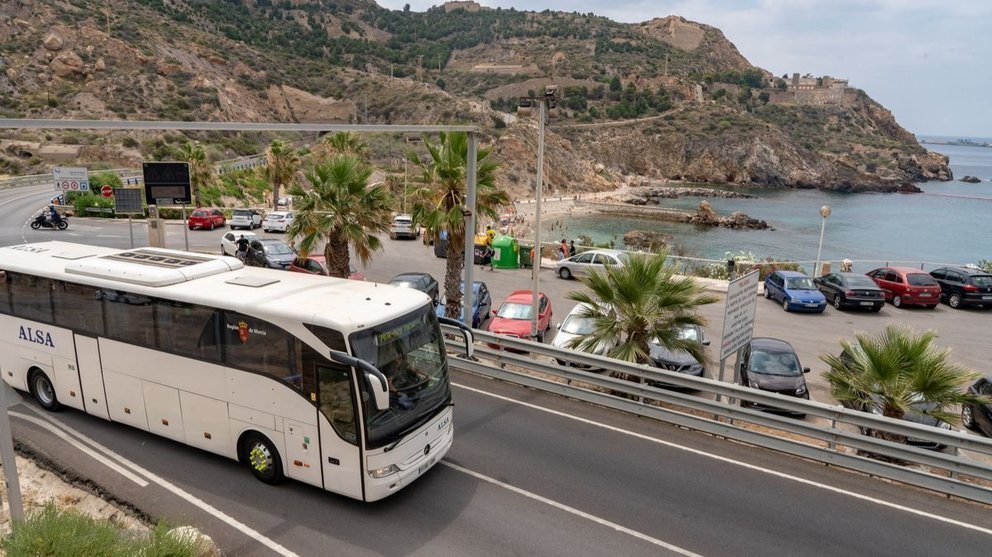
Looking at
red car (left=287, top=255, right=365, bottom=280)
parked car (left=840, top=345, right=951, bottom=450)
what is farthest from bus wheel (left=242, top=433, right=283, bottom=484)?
red car (left=287, top=255, right=365, bottom=280)

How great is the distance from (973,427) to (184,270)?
55.0 ft

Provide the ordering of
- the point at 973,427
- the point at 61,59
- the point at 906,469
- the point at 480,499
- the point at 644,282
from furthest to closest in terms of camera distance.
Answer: the point at 61,59, the point at 973,427, the point at 644,282, the point at 906,469, the point at 480,499

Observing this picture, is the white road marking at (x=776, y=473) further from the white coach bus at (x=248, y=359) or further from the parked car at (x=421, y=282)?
the parked car at (x=421, y=282)

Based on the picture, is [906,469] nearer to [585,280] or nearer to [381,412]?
[585,280]

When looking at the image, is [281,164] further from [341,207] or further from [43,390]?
[43,390]

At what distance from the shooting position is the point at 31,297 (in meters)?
11.8

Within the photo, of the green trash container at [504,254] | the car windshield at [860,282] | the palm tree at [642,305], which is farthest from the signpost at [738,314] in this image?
the green trash container at [504,254]

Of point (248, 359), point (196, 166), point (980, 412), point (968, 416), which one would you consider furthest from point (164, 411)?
point (196, 166)

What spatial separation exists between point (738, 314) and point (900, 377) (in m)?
2.90

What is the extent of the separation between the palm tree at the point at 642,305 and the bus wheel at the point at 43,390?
10.3 meters

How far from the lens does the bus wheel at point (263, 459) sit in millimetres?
9461

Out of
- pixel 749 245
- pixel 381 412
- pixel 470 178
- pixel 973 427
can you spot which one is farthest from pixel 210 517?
pixel 749 245

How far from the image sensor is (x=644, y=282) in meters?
12.8

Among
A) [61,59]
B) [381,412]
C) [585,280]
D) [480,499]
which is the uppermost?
[61,59]
